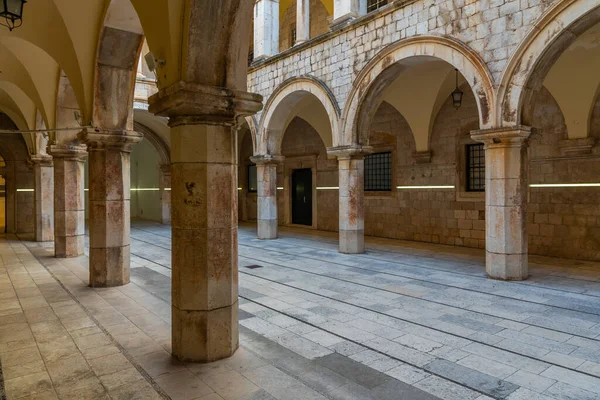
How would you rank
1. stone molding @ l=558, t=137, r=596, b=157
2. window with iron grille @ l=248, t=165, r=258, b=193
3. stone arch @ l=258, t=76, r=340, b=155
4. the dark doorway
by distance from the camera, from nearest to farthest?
stone molding @ l=558, t=137, r=596, b=157 → stone arch @ l=258, t=76, r=340, b=155 → the dark doorway → window with iron grille @ l=248, t=165, r=258, b=193

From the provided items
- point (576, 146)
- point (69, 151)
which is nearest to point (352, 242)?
point (576, 146)

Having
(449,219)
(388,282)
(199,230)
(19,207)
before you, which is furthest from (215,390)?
(19,207)

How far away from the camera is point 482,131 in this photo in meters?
6.28

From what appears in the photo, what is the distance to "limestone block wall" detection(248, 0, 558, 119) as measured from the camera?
600cm

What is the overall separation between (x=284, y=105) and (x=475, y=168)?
16.8 feet

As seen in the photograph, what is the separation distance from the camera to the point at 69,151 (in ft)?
25.0

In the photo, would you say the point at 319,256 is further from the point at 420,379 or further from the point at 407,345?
the point at 420,379

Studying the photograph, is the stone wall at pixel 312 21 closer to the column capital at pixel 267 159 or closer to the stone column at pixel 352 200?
the column capital at pixel 267 159

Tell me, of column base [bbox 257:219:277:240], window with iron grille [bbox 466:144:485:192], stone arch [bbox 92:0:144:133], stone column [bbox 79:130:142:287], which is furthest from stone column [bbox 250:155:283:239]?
stone arch [bbox 92:0:144:133]

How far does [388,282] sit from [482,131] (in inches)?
107

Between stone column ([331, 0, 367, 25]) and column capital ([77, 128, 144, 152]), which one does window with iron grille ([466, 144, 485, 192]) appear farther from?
column capital ([77, 128, 144, 152])

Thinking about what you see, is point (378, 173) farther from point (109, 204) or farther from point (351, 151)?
point (109, 204)

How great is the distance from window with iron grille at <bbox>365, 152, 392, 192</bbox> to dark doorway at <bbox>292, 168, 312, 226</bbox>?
263cm

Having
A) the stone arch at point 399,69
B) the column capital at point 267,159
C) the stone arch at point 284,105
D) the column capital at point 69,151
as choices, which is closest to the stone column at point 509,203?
the stone arch at point 399,69
